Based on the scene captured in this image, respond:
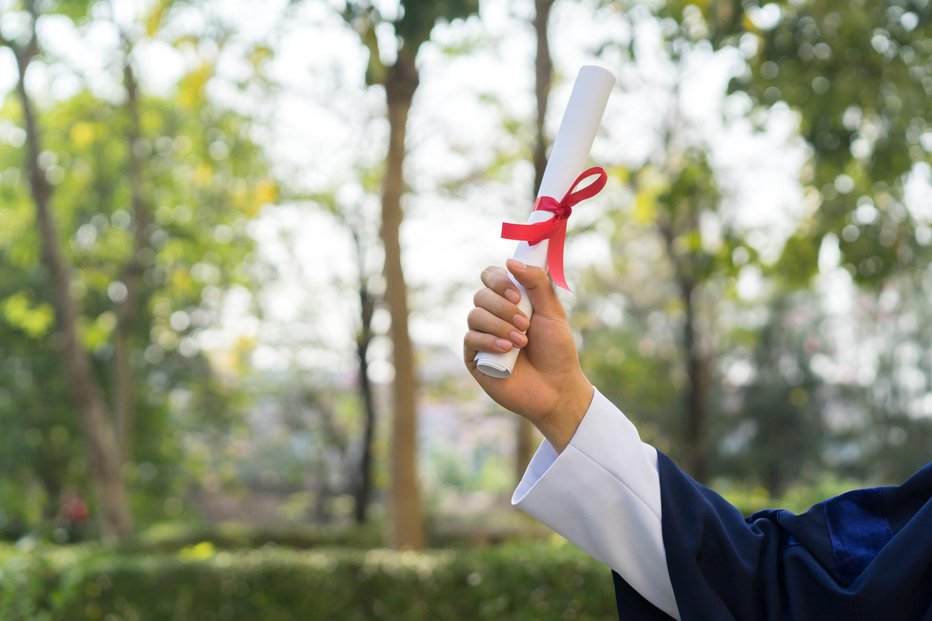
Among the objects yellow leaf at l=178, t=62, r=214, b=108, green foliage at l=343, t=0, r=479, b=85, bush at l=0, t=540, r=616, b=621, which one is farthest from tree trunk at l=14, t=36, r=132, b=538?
green foliage at l=343, t=0, r=479, b=85

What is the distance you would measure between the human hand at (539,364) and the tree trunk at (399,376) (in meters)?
→ 6.75

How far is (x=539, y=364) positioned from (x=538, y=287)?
0.14 metres

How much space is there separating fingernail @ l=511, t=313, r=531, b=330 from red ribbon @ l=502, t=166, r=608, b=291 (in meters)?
0.10

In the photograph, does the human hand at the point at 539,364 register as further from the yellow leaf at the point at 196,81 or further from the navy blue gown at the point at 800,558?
the yellow leaf at the point at 196,81

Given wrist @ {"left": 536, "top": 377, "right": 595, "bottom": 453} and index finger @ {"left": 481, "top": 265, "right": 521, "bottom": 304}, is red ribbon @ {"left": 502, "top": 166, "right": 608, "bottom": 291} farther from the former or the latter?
wrist @ {"left": 536, "top": 377, "right": 595, "bottom": 453}

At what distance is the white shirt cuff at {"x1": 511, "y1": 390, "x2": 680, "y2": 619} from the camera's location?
5.65ft

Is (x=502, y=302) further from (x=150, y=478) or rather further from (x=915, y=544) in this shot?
(x=150, y=478)

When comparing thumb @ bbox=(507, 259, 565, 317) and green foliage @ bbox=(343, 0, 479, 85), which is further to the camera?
green foliage @ bbox=(343, 0, 479, 85)

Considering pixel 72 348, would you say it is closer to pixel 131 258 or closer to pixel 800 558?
pixel 131 258

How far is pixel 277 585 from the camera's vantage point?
308 inches

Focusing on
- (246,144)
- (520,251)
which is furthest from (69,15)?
(520,251)

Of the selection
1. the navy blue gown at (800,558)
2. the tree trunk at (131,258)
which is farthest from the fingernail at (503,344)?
the tree trunk at (131,258)

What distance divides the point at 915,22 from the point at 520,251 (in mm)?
4724

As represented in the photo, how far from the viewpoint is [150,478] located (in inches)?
955
